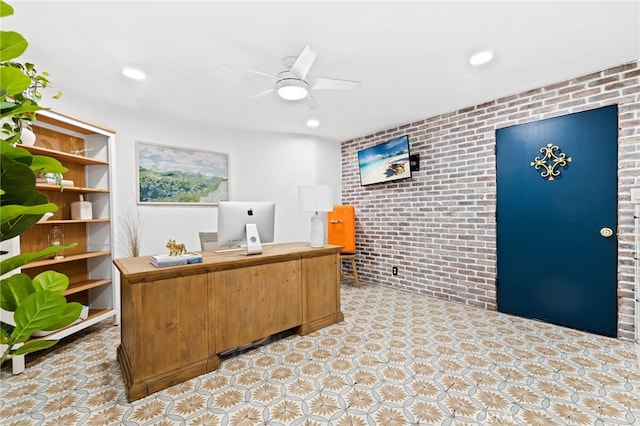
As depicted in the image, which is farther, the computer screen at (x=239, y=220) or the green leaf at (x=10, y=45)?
the computer screen at (x=239, y=220)

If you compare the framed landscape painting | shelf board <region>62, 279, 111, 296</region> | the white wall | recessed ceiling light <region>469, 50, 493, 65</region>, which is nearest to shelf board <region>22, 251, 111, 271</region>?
shelf board <region>62, 279, 111, 296</region>

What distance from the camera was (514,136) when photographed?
3191 mm

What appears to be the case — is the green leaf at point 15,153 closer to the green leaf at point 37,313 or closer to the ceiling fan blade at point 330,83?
the green leaf at point 37,313

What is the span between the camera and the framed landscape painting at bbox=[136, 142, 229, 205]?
366 cm

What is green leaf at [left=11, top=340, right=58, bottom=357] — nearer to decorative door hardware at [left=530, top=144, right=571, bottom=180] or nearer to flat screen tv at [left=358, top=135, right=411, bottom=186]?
decorative door hardware at [left=530, top=144, right=571, bottom=180]

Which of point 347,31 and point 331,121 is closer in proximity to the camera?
point 347,31

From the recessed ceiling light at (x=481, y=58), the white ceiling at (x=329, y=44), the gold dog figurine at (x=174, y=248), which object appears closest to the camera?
the white ceiling at (x=329, y=44)

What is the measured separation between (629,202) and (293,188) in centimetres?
387

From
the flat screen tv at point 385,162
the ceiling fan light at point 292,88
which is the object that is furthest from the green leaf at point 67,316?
the flat screen tv at point 385,162

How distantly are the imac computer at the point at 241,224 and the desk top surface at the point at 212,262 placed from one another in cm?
11

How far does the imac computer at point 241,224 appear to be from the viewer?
2.53m

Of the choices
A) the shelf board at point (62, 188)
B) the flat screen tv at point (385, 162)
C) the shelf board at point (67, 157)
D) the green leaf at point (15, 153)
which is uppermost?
the flat screen tv at point (385, 162)

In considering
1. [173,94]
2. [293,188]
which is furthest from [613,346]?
[173,94]

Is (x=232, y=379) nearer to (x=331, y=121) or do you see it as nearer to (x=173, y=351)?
(x=173, y=351)
